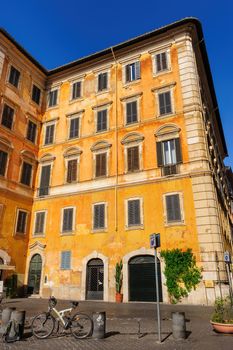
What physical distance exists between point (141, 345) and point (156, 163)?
14.3 m

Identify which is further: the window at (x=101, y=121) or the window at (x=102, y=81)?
the window at (x=102, y=81)

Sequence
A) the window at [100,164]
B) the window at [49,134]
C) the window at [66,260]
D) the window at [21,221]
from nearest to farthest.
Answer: the window at [66,260], the window at [100,164], the window at [21,221], the window at [49,134]

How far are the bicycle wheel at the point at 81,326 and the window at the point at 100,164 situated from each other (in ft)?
47.3

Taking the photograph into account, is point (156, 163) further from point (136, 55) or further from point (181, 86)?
point (136, 55)

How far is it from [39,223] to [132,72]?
1517cm

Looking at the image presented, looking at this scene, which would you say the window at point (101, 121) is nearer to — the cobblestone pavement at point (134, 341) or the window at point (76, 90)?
the window at point (76, 90)

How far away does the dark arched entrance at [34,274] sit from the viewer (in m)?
21.8

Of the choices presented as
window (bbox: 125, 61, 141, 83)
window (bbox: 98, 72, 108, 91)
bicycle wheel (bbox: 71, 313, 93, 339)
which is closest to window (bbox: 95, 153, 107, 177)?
window (bbox: 98, 72, 108, 91)

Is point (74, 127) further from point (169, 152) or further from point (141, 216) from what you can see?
point (141, 216)

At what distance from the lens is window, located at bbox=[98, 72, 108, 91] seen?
2578 cm

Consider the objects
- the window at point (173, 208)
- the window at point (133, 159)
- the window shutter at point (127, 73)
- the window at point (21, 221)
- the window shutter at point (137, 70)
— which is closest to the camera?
the window at point (173, 208)

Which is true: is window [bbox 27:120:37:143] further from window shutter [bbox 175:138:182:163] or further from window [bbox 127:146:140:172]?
window shutter [bbox 175:138:182:163]

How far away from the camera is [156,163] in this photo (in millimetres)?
20516

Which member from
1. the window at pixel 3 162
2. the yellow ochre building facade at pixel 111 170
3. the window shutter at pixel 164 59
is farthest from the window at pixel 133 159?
the window at pixel 3 162
